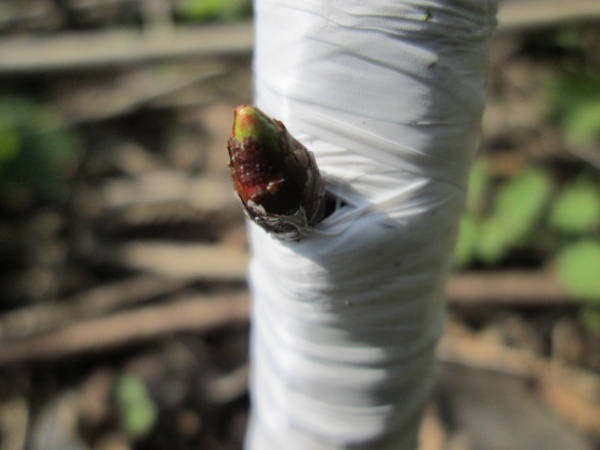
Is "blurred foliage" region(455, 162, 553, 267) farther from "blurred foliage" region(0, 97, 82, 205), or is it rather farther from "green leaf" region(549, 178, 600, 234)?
"blurred foliage" region(0, 97, 82, 205)

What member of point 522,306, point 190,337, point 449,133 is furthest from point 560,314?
point 449,133

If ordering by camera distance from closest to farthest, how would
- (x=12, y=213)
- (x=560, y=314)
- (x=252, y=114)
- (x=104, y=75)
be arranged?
(x=252, y=114) < (x=560, y=314) < (x=12, y=213) < (x=104, y=75)

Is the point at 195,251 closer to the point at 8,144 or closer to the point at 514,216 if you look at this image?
the point at 8,144

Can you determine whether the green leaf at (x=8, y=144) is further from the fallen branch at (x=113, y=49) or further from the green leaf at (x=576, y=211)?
the green leaf at (x=576, y=211)

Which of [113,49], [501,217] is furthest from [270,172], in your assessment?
[113,49]

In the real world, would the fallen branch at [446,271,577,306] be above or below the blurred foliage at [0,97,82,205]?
below

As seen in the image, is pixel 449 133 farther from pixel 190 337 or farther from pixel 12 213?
pixel 12 213

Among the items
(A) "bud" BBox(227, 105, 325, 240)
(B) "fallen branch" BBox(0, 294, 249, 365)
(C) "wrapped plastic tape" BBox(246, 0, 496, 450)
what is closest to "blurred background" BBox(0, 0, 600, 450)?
(B) "fallen branch" BBox(0, 294, 249, 365)
